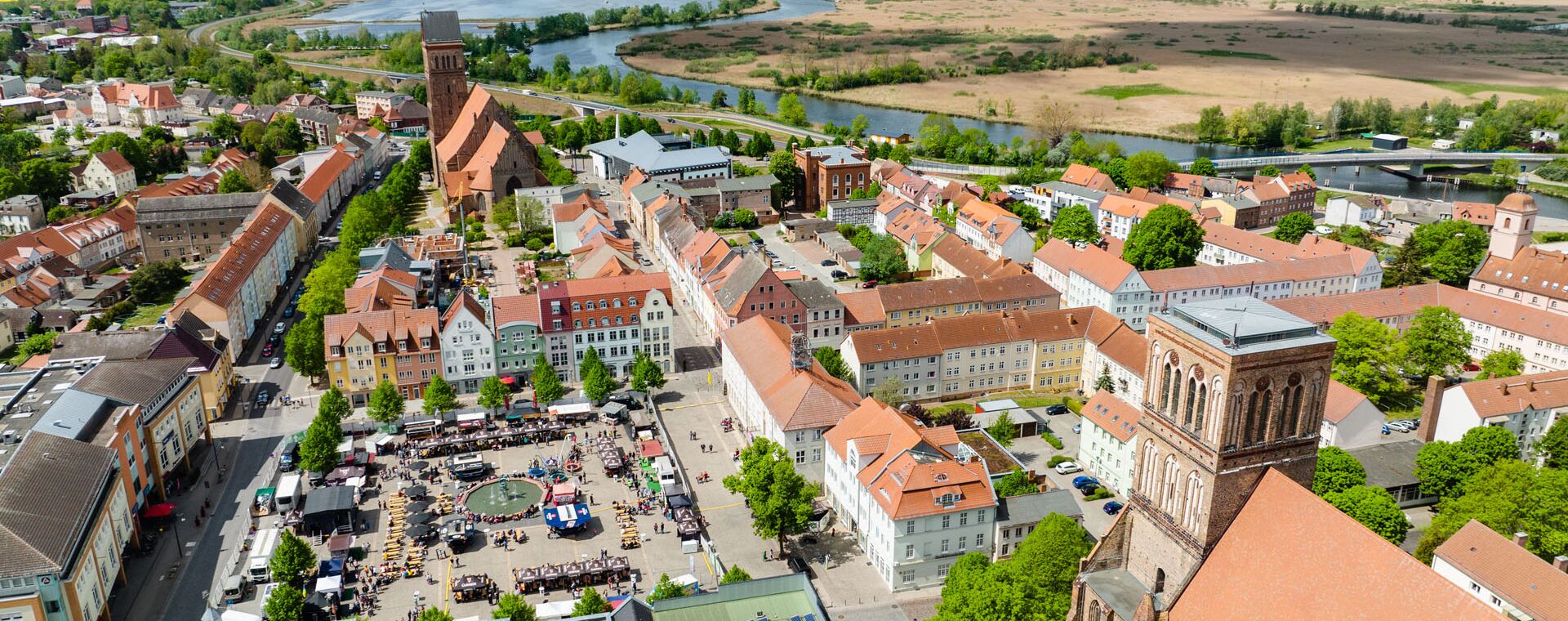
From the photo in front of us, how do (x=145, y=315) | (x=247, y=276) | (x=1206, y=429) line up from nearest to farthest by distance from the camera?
(x=1206, y=429), (x=247, y=276), (x=145, y=315)

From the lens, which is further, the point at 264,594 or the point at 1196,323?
the point at 264,594

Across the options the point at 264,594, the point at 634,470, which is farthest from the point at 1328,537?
the point at 264,594

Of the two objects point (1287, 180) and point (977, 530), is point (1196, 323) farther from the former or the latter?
point (1287, 180)

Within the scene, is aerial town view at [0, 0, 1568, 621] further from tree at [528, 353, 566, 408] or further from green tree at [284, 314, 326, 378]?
green tree at [284, 314, 326, 378]

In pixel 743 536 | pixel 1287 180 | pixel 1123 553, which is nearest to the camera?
pixel 1123 553

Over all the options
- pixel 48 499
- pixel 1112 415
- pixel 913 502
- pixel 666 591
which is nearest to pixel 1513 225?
pixel 1112 415

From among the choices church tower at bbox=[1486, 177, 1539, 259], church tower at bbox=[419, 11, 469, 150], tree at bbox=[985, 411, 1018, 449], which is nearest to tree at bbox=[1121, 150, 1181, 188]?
church tower at bbox=[1486, 177, 1539, 259]

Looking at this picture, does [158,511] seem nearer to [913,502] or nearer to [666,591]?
[666,591]
